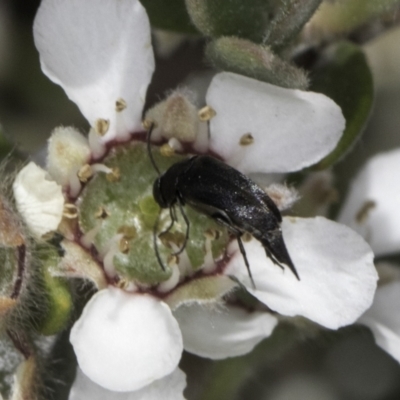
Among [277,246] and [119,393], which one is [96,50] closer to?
[277,246]

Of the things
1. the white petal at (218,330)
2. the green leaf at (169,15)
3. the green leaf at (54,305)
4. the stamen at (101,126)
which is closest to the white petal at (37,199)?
the green leaf at (54,305)

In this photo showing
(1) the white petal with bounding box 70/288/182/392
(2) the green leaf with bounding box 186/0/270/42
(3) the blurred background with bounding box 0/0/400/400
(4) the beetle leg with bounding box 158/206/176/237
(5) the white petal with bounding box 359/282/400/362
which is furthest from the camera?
(3) the blurred background with bounding box 0/0/400/400

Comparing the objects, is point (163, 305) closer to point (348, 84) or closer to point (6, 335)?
point (6, 335)

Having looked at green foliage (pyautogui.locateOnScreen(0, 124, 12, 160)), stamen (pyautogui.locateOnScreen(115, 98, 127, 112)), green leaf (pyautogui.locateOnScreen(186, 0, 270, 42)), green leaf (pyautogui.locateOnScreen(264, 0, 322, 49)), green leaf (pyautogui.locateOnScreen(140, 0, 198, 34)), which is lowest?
A: green foliage (pyautogui.locateOnScreen(0, 124, 12, 160))

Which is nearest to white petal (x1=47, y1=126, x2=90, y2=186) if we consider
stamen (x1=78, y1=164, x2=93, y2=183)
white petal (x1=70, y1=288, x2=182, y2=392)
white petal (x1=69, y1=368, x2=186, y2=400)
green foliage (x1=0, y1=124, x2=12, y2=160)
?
stamen (x1=78, y1=164, x2=93, y2=183)

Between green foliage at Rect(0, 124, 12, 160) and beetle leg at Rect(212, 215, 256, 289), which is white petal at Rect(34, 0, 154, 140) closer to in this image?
green foliage at Rect(0, 124, 12, 160)

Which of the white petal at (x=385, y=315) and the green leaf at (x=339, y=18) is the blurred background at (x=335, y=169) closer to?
the white petal at (x=385, y=315)

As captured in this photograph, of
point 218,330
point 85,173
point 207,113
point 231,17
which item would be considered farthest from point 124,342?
point 231,17
